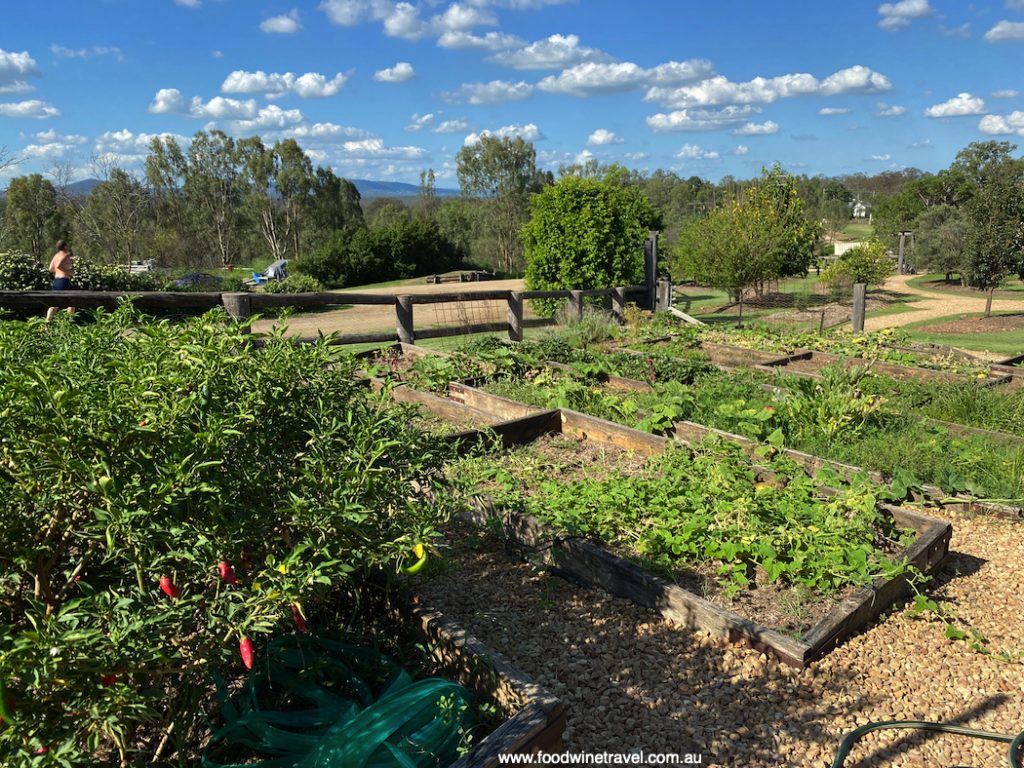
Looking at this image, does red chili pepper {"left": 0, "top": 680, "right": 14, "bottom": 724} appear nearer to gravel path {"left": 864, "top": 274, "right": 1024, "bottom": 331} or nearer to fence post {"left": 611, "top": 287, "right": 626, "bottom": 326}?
fence post {"left": 611, "top": 287, "right": 626, "bottom": 326}

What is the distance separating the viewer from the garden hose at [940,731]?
258 cm

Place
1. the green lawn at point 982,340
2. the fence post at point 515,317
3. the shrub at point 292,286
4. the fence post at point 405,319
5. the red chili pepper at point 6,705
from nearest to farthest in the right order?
the red chili pepper at point 6,705 < the fence post at point 405,319 < the fence post at point 515,317 < the green lawn at point 982,340 < the shrub at point 292,286

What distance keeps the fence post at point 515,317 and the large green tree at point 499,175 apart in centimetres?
3736

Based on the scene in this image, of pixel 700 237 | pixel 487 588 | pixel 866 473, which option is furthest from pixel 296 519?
pixel 700 237

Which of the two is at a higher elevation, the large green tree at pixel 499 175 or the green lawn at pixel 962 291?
the large green tree at pixel 499 175

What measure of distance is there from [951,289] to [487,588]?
993 inches

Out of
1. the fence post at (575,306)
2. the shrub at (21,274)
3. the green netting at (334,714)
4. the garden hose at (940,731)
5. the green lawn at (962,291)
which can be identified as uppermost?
the shrub at (21,274)

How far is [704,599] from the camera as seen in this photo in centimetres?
331

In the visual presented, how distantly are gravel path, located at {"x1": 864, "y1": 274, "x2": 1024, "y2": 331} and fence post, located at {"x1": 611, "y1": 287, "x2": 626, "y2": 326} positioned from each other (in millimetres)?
5090

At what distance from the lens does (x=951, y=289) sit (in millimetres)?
23469

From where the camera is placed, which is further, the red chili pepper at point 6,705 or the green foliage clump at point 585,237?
the green foliage clump at point 585,237

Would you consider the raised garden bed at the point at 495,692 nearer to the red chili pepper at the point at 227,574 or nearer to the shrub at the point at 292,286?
the red chili pepper at the point at 227,574

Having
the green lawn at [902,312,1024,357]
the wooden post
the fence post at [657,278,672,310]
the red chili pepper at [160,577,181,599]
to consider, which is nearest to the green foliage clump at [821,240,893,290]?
the green lawn at [902,312,1024,357]

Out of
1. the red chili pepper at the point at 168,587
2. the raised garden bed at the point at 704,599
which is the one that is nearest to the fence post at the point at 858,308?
the raised garden bed at the point at 704,599
